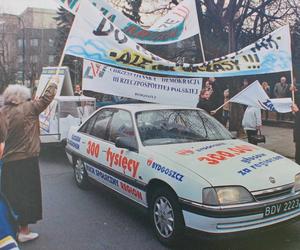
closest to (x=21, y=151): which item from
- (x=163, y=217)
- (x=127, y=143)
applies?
(x=127, y=143)

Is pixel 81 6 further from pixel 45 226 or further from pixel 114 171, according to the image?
pixel 45 226

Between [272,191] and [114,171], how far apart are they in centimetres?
211

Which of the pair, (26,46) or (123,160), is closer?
(123,160)

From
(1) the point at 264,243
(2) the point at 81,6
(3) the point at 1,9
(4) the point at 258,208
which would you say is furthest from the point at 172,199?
(3) the point at 1,9

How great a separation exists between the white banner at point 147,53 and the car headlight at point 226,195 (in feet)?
13.5

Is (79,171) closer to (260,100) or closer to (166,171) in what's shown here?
(166,171)

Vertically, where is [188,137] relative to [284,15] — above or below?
below

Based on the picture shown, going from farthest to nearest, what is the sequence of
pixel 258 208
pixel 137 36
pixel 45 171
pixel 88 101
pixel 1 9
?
pixel 1 9 → pixel 88 101 → pixel 137 36 → pixel 45 171 → pixel 258 208

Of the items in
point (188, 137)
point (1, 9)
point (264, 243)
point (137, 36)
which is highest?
point (1, 9)

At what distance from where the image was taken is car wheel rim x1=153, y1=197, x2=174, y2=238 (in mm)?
4379

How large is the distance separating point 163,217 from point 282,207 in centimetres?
125

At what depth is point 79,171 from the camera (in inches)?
268

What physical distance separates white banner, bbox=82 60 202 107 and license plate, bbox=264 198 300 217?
12.3 feet

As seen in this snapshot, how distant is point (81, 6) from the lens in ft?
24.5
